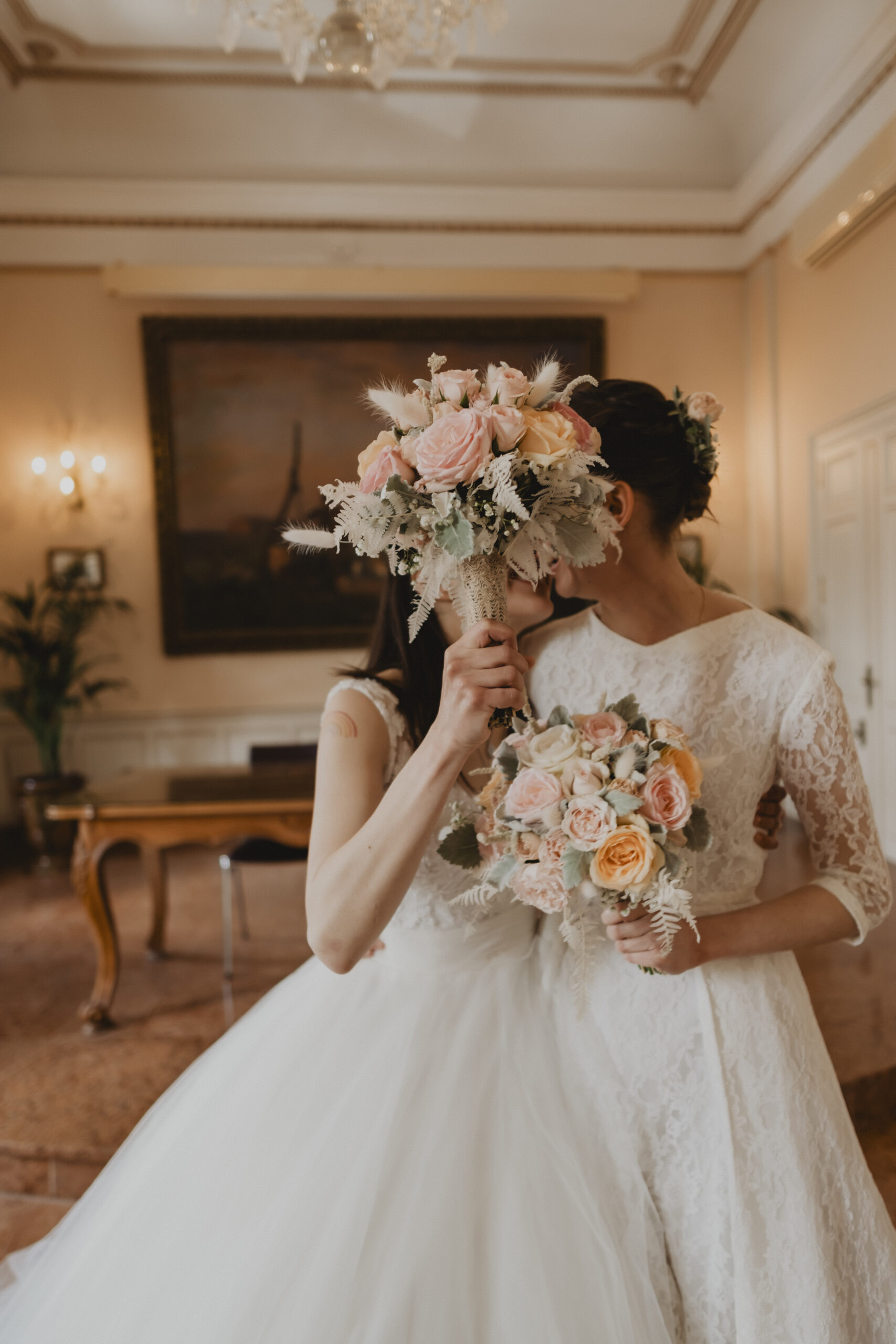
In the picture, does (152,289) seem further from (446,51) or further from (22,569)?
(446,51)

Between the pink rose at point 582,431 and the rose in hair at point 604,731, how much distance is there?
1.20 feet

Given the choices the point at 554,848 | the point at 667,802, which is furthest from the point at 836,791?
the point at 554,848

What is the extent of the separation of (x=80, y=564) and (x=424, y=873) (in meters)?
5.73

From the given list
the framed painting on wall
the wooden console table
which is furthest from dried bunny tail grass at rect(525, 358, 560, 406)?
the framed painting on wall

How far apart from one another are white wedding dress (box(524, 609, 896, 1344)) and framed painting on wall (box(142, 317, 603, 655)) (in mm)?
5175

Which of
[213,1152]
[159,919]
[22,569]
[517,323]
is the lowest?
[159,919]

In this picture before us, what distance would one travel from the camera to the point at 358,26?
3.72 meters

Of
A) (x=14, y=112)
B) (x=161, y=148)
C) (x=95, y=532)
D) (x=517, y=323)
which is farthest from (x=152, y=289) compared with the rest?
(x=517, y=323)

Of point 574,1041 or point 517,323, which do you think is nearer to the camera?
point 574,1041

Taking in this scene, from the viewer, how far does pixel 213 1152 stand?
1.34 meters

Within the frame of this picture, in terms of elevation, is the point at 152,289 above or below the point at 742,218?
below

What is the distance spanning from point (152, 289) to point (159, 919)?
4.55 metres

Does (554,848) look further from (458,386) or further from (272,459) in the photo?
(272,459)

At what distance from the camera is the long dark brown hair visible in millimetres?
1431
